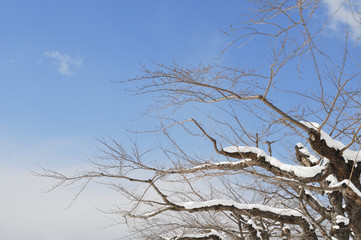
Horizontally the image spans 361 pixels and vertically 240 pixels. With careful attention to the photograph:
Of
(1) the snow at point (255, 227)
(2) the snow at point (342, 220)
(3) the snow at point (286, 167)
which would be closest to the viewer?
(3) the snow at point (286, 167)

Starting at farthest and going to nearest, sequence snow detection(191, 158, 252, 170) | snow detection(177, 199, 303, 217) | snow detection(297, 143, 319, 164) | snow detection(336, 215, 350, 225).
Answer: snow detection(297, 143, 319, 164), snow detection(177, 199, 303, 217), snow detection(336, 215, 350, 225), snow detection(191, 158, 252, 170)

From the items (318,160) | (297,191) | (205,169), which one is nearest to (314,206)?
(297,191)

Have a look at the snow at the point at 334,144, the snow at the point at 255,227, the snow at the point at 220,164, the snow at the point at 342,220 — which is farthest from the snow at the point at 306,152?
the snow at the point at 255,227

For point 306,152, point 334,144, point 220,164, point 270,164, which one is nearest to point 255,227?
point 306,152

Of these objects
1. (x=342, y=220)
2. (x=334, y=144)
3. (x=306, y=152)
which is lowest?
(x=342, y=220)

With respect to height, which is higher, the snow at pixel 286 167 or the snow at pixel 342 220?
the snow at pixel 286 167

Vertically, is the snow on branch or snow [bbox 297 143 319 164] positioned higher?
snow [bbox 297 143 319 164]

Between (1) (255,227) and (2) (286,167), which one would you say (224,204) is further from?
(1) (255,227)

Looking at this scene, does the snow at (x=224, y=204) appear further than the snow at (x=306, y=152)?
No

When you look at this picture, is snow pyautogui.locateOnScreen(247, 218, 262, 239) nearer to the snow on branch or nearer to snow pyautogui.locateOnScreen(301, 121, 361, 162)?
the snow on branch

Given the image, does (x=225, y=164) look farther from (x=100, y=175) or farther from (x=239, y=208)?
(x=100, y=175)

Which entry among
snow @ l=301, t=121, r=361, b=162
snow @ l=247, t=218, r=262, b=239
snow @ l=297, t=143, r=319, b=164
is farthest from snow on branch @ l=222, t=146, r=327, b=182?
snow @ l=247, t=218, r=262, b=239

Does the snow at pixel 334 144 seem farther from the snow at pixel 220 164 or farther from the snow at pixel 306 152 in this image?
the snow at pixel 306 152

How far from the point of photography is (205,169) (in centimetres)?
724
